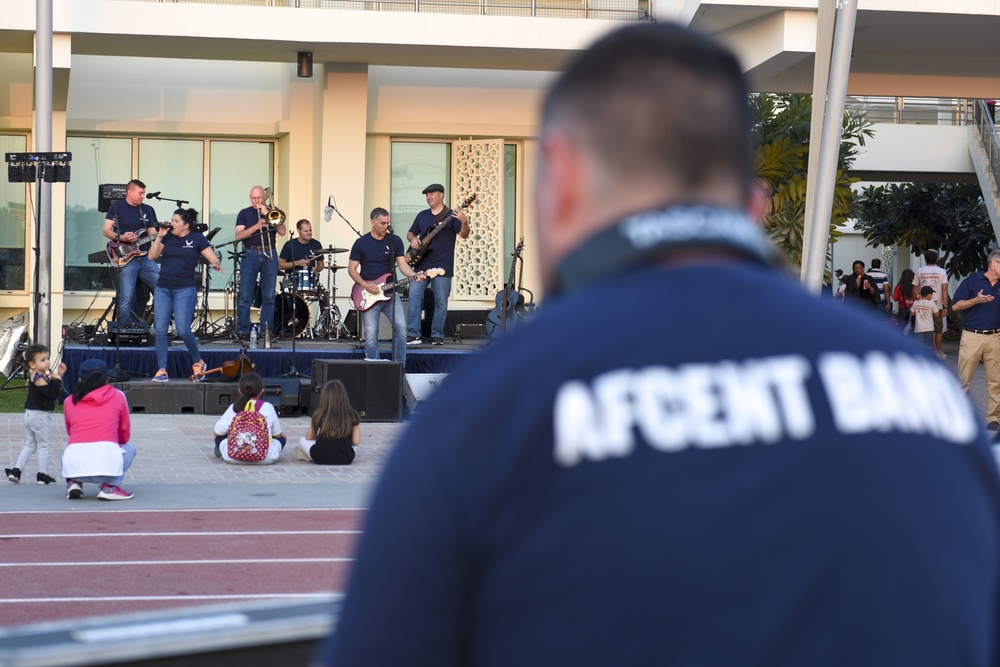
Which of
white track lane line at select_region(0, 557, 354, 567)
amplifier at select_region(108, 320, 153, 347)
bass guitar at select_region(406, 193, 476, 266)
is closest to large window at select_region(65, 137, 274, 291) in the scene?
amplifier at select_region(108, 320, 153, 347)

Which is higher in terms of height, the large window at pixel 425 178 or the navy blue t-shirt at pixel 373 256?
the large window at pixel 425 178

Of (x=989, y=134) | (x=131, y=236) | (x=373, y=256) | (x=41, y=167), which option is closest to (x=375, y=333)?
(x=373, y=256)

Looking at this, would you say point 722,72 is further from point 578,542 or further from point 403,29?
point 403,29

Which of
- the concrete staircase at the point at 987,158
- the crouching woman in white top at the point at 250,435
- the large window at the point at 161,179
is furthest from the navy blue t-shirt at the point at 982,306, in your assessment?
the large window at the point at 161,179

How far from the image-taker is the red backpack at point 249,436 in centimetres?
1087

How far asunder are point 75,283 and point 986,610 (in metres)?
19.9

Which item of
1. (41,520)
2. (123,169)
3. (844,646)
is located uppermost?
(123,169)

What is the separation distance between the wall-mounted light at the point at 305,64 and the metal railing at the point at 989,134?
1326 cm

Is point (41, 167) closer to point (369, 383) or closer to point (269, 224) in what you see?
point (269, 224)

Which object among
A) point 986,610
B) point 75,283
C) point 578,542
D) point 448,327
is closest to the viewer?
point 578,542

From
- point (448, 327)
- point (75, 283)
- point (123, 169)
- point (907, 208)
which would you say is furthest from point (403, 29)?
point (907, 208)

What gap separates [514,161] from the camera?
2047 cm

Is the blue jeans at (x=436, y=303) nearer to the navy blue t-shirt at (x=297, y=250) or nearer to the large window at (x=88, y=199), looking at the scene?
the navy blue t-shirt at (x=297, y=250)

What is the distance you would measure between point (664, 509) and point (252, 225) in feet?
48.5
